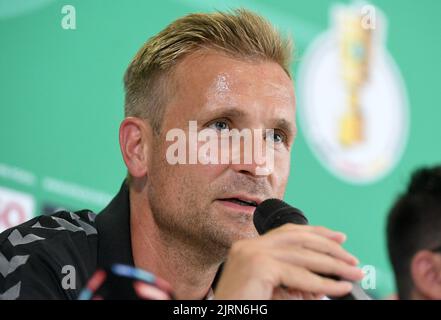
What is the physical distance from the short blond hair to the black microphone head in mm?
450

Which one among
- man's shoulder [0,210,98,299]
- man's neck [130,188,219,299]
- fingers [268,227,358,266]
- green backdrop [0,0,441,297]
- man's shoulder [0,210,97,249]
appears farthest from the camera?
green backdrop [0,0,441,297]

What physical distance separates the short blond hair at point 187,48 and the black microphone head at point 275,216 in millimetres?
450

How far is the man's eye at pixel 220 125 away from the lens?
1.54 meters

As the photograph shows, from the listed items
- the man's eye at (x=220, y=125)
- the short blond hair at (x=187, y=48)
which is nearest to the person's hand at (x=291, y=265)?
the man's eye at (x=220, y=125)

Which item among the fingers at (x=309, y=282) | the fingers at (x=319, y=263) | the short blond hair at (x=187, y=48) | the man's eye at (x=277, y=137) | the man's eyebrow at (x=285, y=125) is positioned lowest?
the fingers at (x=309, y=282)

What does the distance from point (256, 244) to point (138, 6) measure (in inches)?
53.9

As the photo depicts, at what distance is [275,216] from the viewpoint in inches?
47.9

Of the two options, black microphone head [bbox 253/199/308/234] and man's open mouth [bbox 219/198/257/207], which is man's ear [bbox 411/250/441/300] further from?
man's open mouth [bbox 219/198/257/207]

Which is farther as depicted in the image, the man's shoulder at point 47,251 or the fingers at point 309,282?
the man's shoulder at point 47,251

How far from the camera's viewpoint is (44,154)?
2.12m

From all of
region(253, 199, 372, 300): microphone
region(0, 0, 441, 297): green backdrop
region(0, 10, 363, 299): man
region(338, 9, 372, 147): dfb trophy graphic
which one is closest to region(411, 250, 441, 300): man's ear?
region(253, 199, 372, 300): microphone

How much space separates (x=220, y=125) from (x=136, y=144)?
235 mm

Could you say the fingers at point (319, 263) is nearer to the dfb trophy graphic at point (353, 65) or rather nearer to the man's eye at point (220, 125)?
the man's eye at point (220, 125)

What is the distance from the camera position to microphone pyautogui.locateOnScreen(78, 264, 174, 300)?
92cm
